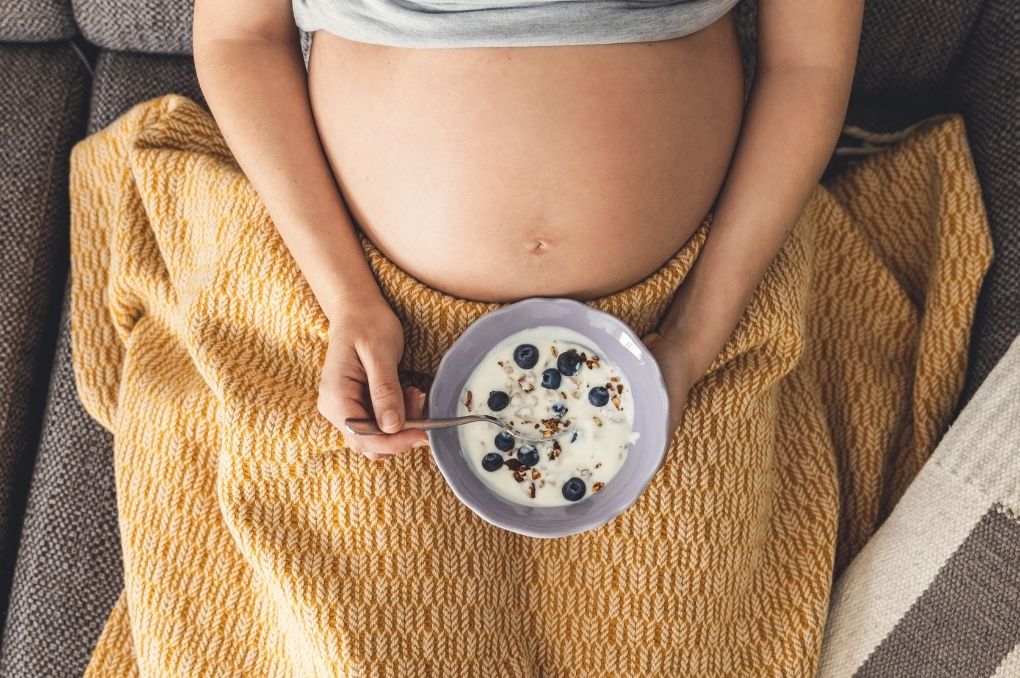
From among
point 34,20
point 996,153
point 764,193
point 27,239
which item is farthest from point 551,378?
point 34,20

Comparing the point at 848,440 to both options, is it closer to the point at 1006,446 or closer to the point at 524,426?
the point at 1006,446

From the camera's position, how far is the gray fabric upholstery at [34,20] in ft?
3.38

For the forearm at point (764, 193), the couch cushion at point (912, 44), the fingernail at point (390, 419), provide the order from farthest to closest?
the couch cushion at point (912, 44), the forearm at point (764, 193), the fingernail at point (390, 419)

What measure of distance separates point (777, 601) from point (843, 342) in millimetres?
310

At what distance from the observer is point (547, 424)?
2.22ft

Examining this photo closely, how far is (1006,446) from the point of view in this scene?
2.43ft

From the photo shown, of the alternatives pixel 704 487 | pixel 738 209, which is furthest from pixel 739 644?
pixel 738 209

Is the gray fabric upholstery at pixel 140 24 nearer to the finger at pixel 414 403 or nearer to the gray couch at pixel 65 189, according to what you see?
the gray couch at pixel 65 189

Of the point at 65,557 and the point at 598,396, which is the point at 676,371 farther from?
the point at 65,557

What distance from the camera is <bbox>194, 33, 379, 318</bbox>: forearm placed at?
74 cm

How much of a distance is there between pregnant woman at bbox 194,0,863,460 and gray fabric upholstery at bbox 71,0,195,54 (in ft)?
0.87

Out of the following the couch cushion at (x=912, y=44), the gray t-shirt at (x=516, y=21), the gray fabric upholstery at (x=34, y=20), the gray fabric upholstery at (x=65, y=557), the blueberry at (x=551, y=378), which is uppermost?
the gray t-shirt at (x=516, y=21)

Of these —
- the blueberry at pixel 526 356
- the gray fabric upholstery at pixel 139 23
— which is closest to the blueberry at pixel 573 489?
the blueberry at pixel 526 356

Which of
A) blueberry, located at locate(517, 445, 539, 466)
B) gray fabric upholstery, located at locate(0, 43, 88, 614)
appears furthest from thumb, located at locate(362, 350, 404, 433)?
gray fabric upholstery, located at locate(0, 43, 88, 614)
